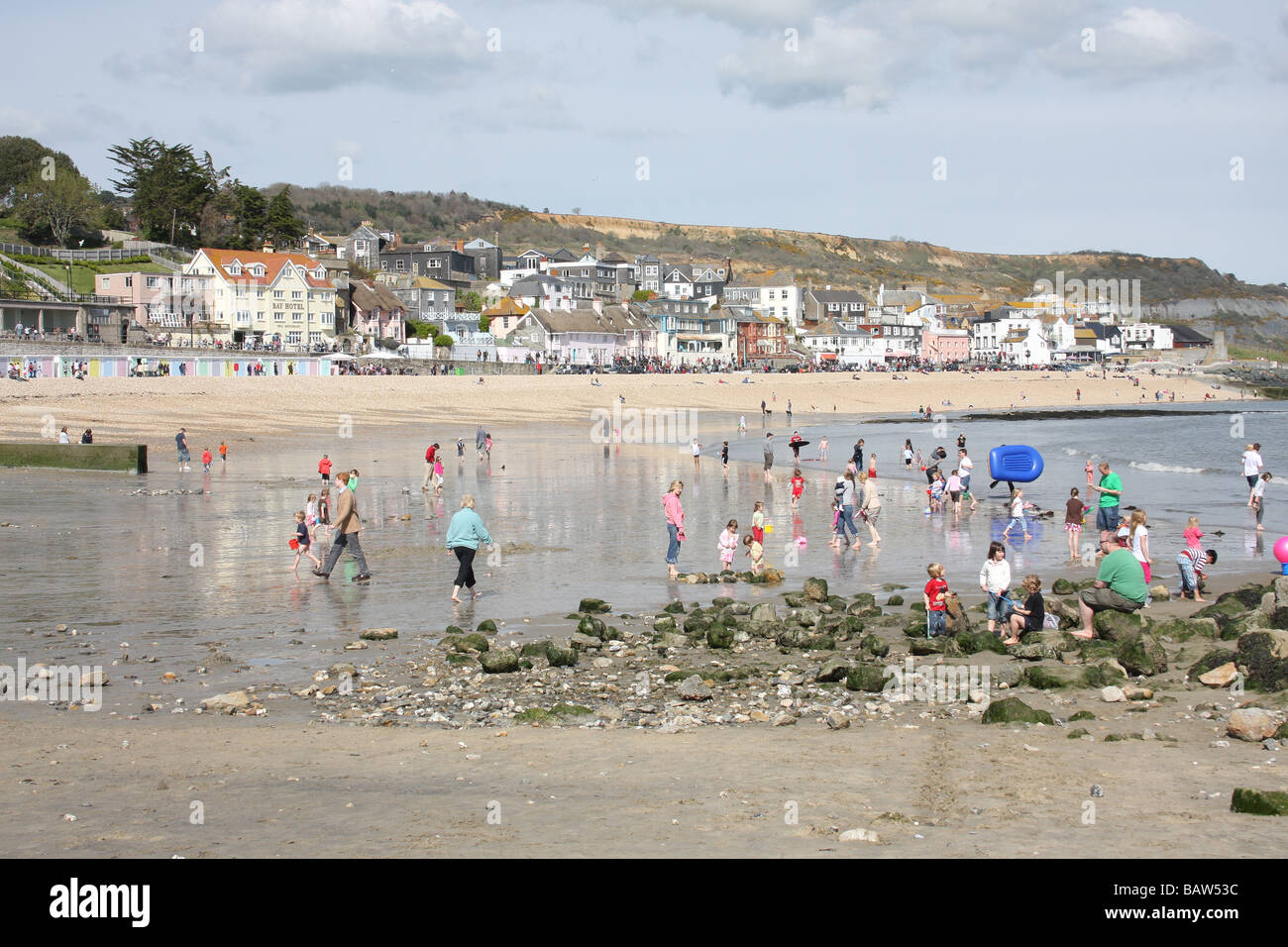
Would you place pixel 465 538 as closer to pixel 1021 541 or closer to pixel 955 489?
pixel 1021 541

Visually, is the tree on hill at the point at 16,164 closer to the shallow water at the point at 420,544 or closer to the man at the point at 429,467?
the shallow water at the point at 420,544

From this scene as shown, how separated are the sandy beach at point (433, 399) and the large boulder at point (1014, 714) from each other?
113 feet

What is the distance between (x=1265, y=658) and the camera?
31.7 feet

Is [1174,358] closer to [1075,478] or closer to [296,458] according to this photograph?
[1075,478]

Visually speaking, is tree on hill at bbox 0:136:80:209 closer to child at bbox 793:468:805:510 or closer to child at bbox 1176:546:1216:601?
child at bbox 793:468:805:510

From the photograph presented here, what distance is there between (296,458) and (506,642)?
25.1 meters

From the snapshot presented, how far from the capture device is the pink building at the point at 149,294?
267 feet

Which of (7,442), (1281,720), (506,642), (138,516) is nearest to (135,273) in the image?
(7,442)

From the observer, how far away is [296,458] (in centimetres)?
3538

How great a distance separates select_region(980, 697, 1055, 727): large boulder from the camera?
29.2 ft

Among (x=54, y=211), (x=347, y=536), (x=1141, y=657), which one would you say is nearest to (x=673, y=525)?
(x=347, y=536)

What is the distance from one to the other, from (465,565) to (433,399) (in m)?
45.1

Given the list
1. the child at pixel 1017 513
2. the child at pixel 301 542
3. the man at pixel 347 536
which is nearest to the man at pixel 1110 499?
the child at pixel 1017 513
